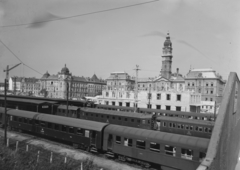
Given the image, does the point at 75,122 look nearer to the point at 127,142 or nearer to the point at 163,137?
the point at 127,142

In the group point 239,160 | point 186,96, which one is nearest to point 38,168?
point 239,160

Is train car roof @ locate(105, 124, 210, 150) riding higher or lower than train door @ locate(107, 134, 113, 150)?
higher

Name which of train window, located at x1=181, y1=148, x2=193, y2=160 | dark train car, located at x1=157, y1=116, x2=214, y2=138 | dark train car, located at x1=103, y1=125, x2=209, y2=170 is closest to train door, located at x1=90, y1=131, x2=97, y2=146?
dark train car, located at x1=103, y1=125, x2=209, y2=170

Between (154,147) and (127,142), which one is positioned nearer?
(154,147)

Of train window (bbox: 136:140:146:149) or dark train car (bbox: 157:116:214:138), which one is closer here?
train window (bbox: 136:140:146:149)

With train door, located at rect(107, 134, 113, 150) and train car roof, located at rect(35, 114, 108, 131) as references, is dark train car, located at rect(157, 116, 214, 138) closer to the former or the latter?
train car roof, located at rect(35, 114, 108, 131)

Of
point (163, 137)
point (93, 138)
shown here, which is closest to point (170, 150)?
point (163, 137)

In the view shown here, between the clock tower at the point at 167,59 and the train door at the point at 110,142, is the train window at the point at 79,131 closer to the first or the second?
the train door at the point at 110,142

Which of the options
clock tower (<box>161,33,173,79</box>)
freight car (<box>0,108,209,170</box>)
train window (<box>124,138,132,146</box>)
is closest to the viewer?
freight car (<box>0,108,209,170</box>)
